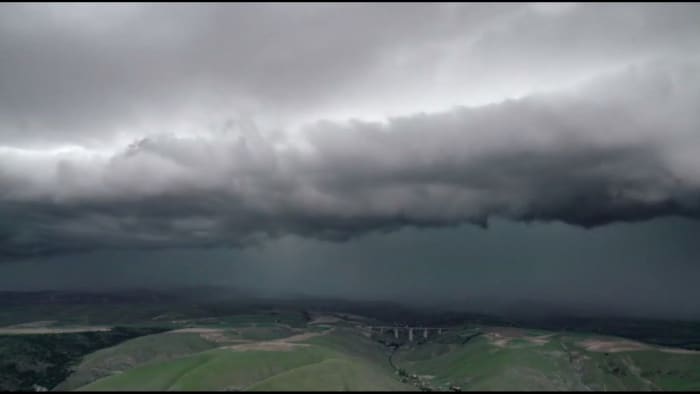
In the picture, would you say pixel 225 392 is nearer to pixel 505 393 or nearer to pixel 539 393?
pixel 505 393

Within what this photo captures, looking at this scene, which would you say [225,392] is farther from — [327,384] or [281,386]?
[327,384]

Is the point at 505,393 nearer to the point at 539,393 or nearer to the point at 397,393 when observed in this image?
the point at 539,393

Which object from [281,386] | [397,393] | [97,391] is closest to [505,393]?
[397,393]

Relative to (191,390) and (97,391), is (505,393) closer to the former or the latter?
(191,390)

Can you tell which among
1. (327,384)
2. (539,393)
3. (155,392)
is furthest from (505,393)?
(155,392)

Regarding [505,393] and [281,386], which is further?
[505,393]

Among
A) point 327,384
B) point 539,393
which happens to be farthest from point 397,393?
point 539,393
